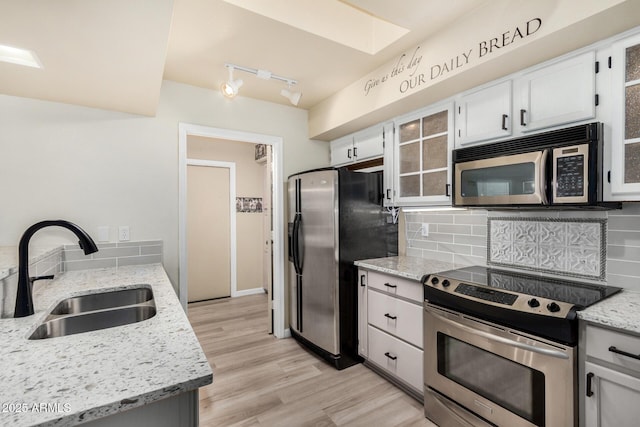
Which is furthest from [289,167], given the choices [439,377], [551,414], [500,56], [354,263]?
[551,414]

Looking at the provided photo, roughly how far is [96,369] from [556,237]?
237 cm

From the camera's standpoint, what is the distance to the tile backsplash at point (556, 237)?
1.63 meters

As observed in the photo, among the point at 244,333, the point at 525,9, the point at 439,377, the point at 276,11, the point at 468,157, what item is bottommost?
the point at 244,333

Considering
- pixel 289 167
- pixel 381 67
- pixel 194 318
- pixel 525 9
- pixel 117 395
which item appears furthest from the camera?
pixel 194 318

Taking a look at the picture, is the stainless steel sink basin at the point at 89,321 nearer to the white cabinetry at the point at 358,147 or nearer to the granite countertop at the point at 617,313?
the granite countertop at the point at 617,313

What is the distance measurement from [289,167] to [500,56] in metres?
2.14

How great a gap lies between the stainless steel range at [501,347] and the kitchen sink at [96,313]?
166 centimetres

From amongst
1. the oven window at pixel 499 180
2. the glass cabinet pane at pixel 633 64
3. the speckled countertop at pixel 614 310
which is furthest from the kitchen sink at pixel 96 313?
the glass cabinet pane at pixel 633 64

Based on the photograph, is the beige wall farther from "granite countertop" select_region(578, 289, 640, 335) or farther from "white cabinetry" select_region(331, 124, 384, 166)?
"granite countertop" select_region(578, 289, 640, 335)

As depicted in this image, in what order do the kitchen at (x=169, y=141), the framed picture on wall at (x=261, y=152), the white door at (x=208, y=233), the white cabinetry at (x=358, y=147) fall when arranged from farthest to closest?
the framed picture on wall at (x=261, y=152)
the white door at (x=208, y=233)
the white cabinetry at (x=358, y=147)
the kitchen at (x=169, y=141)

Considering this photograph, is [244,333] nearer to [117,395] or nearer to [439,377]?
[439,377]

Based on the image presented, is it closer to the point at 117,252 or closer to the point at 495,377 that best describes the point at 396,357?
the point at 495,377

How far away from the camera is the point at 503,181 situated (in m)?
1.82

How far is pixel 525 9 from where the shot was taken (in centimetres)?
152
